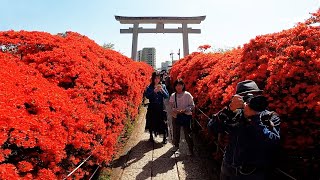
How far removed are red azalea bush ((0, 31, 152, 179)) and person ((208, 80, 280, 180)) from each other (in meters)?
1.96

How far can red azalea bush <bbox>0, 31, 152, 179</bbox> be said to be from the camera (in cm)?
289

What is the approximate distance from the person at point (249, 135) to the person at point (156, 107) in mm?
4017

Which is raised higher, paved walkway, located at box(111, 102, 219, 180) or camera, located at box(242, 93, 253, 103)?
camera, located at box(242, 93, 253, 103)

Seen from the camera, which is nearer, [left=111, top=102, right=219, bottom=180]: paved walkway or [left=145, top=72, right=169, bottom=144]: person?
[left=111, top=102, right=219, bottom=180]: paved walkway

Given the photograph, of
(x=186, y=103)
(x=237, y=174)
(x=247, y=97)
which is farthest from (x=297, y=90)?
(x=186, y=103)

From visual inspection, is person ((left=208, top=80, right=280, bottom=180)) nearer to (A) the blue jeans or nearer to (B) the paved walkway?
(A) the blue jeans

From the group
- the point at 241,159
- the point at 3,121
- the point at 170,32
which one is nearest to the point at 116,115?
the point at 3,121

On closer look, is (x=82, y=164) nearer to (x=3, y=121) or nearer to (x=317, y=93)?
(x=3, y=121)

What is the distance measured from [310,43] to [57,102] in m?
3.78

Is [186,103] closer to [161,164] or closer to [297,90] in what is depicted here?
[161,164]

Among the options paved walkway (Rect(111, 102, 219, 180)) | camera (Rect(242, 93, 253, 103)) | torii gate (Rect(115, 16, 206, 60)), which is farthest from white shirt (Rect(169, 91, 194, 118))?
torii gate (Rect(115, 16, 206, 60))

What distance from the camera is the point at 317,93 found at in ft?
10.2

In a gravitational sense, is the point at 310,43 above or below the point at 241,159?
above

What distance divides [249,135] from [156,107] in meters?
4.47
